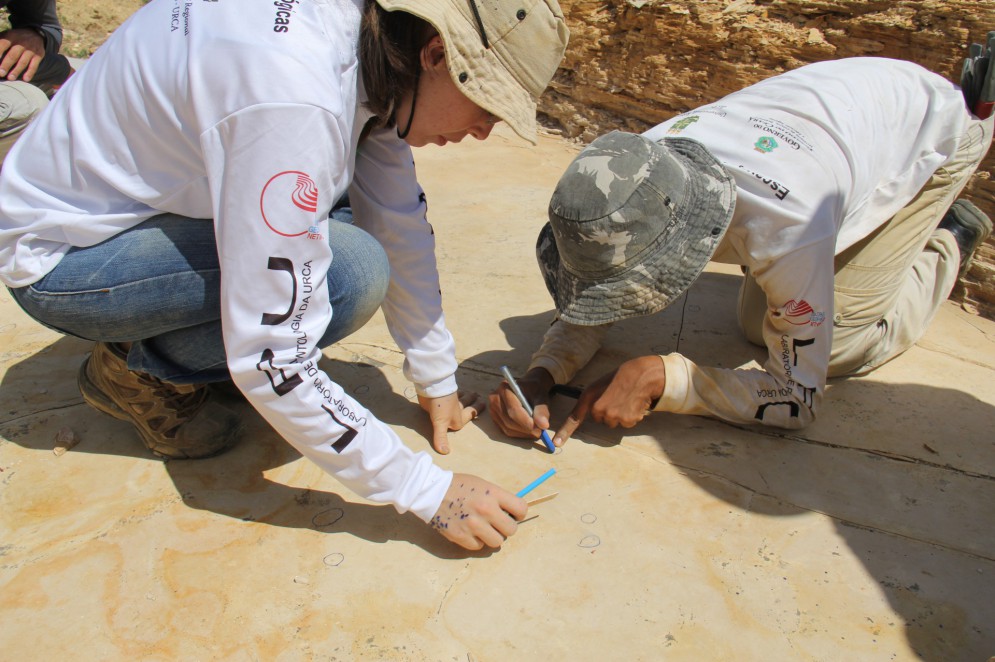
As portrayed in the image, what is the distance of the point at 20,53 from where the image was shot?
9.46 feet

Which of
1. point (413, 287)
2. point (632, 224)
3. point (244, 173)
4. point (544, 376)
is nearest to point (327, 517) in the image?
point (413, 287)

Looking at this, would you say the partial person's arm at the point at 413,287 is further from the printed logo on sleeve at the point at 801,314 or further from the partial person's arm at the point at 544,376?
the printed logo on sleeve at the point at 801,314

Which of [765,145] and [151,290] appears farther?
[765,145]

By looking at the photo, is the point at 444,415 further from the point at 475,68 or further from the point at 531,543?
the point at 475,68

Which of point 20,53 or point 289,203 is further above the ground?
point 289,203

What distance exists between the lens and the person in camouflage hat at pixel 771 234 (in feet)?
5.68

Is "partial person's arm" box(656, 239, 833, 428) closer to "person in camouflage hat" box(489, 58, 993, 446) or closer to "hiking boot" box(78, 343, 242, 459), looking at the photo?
"person in camouflage hat" box(489, 58, 993, 446)

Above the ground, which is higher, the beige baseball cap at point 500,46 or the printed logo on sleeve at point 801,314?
the beige baseball cap at point 500,46

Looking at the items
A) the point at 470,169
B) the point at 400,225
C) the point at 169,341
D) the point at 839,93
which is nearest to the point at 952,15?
the point at 839,93

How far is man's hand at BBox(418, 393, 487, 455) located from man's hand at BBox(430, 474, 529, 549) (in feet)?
1.14

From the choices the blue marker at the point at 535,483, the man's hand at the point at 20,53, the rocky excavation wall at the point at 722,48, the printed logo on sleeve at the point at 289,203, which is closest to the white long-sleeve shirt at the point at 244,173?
the printed logo on sleeve at the point at 289,203

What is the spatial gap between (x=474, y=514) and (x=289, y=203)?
29.1 inches

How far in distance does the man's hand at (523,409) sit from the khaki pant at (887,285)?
79 cm

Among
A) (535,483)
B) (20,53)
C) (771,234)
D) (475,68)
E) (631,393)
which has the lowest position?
(535,483)
